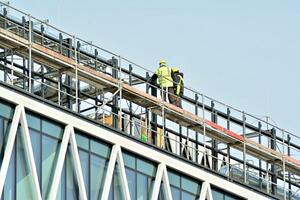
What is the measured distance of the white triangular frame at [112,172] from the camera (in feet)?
211

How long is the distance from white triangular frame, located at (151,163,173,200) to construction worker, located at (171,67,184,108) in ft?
21.6

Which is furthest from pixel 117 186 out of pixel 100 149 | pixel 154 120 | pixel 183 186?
pixel 154 120

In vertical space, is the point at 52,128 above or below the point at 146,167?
below

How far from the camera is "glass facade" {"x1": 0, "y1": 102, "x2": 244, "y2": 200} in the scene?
5994 centimetres

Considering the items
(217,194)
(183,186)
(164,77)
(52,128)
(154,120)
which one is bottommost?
(52,128)

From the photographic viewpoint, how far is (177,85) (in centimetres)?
→ 7419

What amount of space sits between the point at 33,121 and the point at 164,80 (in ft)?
44.1

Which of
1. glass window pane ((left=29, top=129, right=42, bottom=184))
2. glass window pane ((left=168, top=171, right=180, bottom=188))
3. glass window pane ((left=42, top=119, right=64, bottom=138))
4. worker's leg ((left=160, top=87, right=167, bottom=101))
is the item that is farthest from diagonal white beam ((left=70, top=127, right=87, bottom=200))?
worker's leg ((left=160, top=87, right=167, bottom=101))

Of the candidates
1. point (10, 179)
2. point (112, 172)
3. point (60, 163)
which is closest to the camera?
point (10, 179)

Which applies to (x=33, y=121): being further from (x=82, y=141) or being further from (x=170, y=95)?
(x=170, y=95)

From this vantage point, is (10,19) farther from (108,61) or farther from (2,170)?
(2,170)

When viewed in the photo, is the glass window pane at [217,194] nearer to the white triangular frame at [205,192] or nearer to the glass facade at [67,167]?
the white triangular frame at [205,192]

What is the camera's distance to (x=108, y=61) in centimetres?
7612

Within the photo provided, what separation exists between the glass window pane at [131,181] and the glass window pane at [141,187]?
0.93 ft
